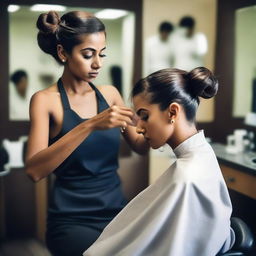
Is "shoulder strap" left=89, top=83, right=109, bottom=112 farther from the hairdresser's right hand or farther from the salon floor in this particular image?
the salon floor

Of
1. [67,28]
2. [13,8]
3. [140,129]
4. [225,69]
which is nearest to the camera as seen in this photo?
[140,129]

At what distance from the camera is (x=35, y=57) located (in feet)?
9.23

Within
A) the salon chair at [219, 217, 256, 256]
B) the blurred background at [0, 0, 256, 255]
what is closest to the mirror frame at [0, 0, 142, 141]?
the blurred background at [0, 0, 256, 255]

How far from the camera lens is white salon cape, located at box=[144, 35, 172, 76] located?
307 cm

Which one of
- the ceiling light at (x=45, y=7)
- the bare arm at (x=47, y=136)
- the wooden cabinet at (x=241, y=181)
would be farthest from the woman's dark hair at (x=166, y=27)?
the bare arm at (x=47, y=136)

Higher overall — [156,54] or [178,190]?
[156,54]

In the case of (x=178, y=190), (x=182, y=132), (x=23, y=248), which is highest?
(x=182, y=132)

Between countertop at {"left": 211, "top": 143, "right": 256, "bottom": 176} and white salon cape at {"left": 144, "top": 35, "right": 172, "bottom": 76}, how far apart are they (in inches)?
29.3

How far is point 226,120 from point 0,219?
1.67 m

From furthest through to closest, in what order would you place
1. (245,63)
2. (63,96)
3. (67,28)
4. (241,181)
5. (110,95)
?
1. (245,63)
2. (241,181)
3. (110,95)
4. (63,96)
5. (67,28)

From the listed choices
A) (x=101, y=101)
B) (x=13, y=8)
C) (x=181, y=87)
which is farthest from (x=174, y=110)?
(x=13, y=8)

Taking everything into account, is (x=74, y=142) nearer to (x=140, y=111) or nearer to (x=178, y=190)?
(x=140, y=111)

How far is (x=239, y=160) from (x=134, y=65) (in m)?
1.05

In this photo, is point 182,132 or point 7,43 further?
point 7,43
